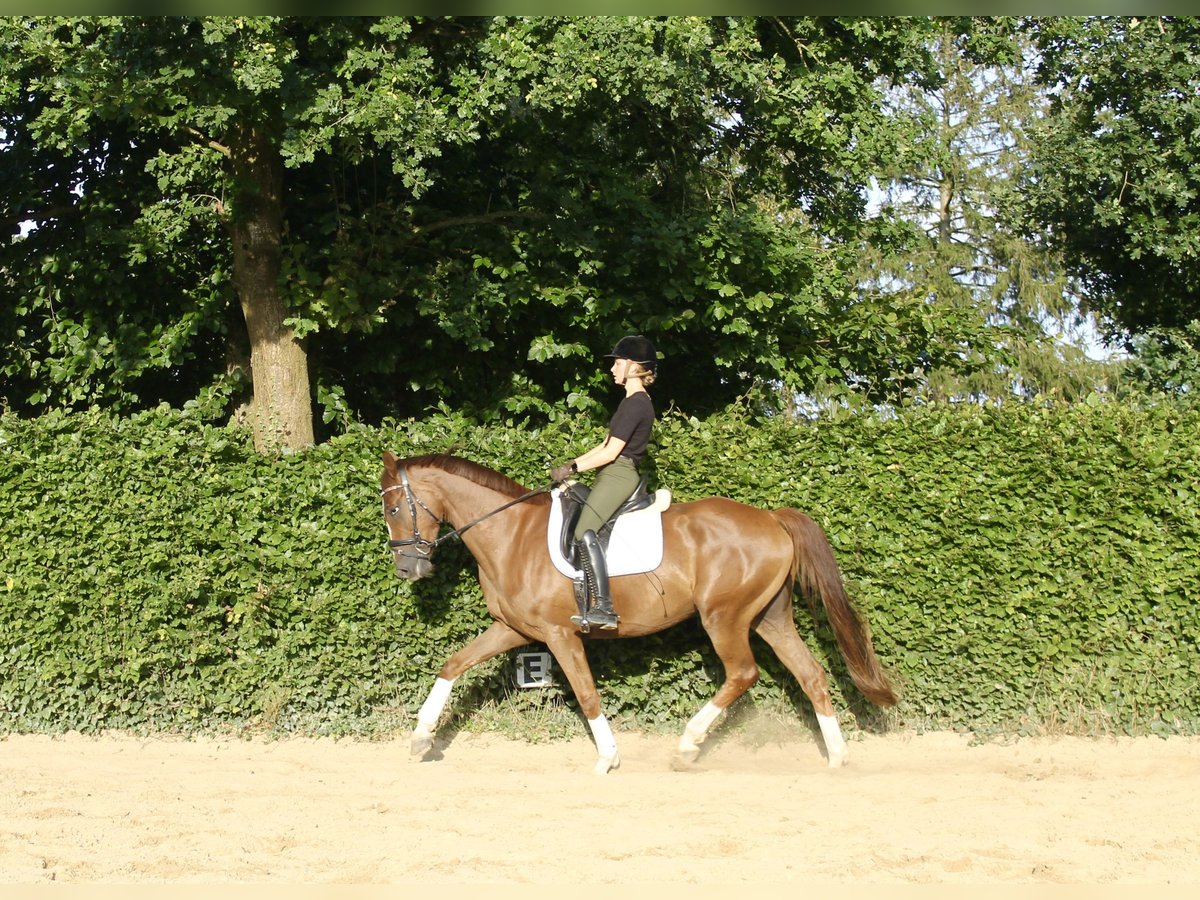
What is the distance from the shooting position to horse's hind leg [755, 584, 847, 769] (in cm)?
792

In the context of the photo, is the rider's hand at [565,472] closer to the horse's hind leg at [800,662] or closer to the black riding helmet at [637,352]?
the black riding helmet at [637,352]

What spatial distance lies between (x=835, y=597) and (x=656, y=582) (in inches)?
49.3

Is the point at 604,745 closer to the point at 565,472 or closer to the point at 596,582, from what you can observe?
the point at 596,582

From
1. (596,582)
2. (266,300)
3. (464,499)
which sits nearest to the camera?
(596,582)

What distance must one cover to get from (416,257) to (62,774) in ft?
23.5

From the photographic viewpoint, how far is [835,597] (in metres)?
7.83

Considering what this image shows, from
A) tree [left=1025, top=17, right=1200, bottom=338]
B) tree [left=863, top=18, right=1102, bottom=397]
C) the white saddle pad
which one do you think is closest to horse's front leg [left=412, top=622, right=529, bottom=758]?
the white saddle pad

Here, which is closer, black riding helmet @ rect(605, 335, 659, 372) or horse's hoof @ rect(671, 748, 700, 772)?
black riding helmet @ rect(605, 335, 659, 372)

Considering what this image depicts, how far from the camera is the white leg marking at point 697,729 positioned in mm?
7957

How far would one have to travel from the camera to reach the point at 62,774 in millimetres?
7961

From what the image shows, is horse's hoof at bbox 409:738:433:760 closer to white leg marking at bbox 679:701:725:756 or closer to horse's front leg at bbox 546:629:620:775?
horse's front leg at bbox 546:629:620:775

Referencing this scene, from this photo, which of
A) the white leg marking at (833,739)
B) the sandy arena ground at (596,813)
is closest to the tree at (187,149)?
the sandy arena ground at (596,813)

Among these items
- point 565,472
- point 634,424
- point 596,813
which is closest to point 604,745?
point 596,813

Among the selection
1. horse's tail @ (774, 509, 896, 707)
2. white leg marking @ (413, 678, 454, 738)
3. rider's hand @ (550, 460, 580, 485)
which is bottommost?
white leg marking @ (413, 678, 454, 738)
